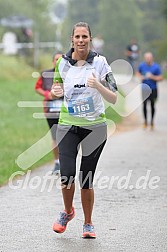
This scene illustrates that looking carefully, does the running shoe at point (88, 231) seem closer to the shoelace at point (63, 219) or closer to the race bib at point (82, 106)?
the shoelace at point (63, 219)

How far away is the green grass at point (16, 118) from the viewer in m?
14.1

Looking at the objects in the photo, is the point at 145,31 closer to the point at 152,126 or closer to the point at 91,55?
the point at 152,126

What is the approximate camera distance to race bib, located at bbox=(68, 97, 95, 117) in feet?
24.6

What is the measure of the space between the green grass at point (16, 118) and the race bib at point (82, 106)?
3.95 metres

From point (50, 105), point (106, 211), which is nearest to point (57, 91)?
point (106, 211)

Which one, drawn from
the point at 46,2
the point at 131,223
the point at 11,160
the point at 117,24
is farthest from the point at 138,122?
the point at 117,24

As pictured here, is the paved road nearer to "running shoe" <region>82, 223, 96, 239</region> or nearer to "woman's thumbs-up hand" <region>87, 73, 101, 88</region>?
"running shoe" <region>82, 223, 96, 239</region>

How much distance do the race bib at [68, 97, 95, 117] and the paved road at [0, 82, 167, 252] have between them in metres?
1.24

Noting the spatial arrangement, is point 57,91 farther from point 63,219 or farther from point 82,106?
point 63,219

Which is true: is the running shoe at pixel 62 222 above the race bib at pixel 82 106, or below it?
below

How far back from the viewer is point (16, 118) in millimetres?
21641

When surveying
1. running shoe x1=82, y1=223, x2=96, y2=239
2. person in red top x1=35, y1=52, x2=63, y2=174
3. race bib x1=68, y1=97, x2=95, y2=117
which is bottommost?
person in red top x1=35, y1=52, x2=63, y2=174

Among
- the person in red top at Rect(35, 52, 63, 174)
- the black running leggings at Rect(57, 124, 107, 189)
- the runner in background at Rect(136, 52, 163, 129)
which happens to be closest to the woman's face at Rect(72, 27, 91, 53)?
the black running leggings at Rect(57, 124, 107, 189)

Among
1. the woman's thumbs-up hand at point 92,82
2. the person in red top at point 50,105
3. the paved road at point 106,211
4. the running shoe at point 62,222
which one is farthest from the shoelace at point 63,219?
the person in red top at point 50,105
